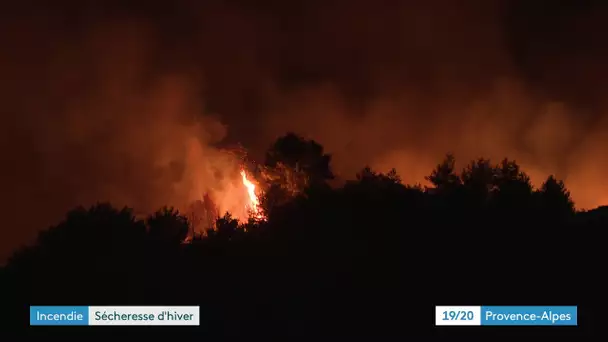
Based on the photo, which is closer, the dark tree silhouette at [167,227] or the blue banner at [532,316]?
the blue banner at [532,316]

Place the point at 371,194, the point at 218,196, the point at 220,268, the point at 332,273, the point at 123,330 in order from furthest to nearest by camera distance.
A: the point at 218,196, the point at 371,194, the point at 220,268, the point at 332,273, the point at 123,330

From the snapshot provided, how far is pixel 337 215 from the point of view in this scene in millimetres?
19453

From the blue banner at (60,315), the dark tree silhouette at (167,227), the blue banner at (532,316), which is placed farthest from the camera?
the dark tree silhouette at (167,227)

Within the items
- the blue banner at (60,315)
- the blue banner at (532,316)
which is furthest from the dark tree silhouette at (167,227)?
the blue banner at (532,316)

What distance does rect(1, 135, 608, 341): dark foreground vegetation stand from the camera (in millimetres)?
16516

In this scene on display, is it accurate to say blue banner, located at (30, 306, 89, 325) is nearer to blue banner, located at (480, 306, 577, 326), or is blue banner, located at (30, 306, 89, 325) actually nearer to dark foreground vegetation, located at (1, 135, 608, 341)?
dark foreground vegetation, located at (1, 135, 608, 341)

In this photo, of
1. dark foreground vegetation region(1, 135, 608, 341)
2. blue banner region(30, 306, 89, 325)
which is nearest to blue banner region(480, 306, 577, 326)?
dark foreground vegetation region(1, 135, 608, 341)

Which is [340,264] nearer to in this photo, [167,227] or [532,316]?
[532,316]

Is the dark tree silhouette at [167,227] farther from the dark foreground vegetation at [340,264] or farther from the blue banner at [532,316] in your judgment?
the blue banner at [532,316]

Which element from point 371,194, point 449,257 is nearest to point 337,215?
point 371,194

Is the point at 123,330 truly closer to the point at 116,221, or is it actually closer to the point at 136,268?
the point at 136,268

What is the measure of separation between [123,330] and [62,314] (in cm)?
157

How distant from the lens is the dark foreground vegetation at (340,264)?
16.5m

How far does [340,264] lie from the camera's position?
1783cm
